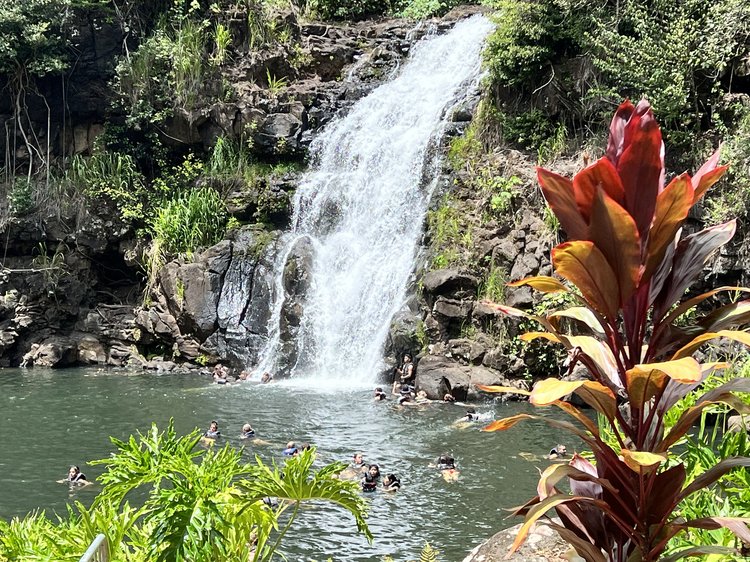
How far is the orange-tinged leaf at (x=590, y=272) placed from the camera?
6.58 feet

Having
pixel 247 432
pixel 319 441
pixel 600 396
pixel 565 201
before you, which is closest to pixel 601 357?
pixel 600 396

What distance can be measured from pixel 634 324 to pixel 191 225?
17.9 meters

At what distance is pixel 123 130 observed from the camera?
20.9 metres

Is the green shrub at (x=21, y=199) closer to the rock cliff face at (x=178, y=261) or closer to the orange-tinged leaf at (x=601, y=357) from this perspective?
the rock cliff face at (x=178, y=261)

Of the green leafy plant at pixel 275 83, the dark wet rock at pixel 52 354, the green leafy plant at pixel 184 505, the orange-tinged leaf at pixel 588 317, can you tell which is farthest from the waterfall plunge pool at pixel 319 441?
the green leafy plant at pixel 275 83

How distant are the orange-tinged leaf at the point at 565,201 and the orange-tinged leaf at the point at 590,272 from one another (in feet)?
0.43

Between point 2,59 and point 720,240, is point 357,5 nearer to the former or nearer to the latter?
point 2,59

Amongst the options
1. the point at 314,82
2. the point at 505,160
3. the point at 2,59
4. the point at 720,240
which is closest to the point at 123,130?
the point at 2,59

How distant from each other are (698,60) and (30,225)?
1717cm

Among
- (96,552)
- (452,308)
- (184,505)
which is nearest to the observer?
(96,552)

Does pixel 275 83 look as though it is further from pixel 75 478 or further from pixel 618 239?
pixel 618 239

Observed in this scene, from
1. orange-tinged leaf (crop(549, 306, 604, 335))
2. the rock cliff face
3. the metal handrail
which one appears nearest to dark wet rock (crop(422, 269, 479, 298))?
the rock cliff face

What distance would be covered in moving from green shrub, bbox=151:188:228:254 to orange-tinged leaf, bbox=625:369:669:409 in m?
17.6

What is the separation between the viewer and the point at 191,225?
19.0 meters
